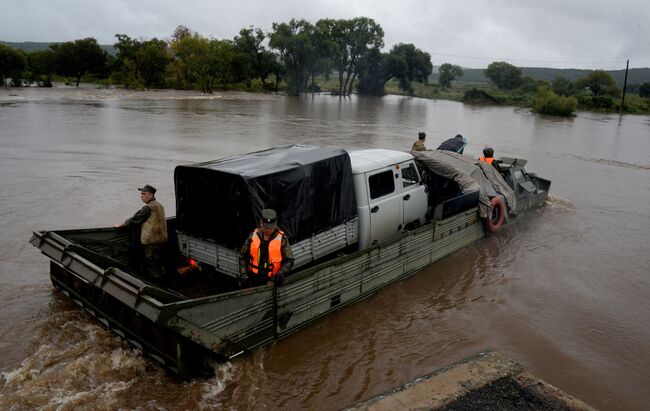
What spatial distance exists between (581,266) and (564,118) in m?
43.5

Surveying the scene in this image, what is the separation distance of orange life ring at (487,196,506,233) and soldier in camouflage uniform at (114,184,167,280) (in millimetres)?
6380

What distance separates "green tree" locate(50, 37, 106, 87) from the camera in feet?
206

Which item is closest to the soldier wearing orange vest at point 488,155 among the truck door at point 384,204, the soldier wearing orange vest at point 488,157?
the soldier wearing orange vest at point 488,157

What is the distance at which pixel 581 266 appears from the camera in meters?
10.3

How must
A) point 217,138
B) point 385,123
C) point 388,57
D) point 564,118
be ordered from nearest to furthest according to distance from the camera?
point 217,138 < point 385,123 < point 564,118 < point 388,57

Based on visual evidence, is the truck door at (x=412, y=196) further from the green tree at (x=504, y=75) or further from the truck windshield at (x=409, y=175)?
the green tree at (x=504, y=75)

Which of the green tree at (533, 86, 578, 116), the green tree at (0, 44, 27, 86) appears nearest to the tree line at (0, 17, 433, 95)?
the green tree at (0, 44, 27, 86)

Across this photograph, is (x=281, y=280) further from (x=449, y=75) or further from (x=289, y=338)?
(x=449, y=75)

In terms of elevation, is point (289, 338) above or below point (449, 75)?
below

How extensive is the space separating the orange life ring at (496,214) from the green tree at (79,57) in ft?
206

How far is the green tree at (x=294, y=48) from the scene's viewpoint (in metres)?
73.0

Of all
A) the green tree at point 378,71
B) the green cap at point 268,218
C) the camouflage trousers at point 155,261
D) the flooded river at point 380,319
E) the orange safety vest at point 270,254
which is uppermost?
the green tree at point 378,71

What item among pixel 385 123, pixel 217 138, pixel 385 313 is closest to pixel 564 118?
pixel 385 123

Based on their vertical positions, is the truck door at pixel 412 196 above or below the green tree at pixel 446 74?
below
